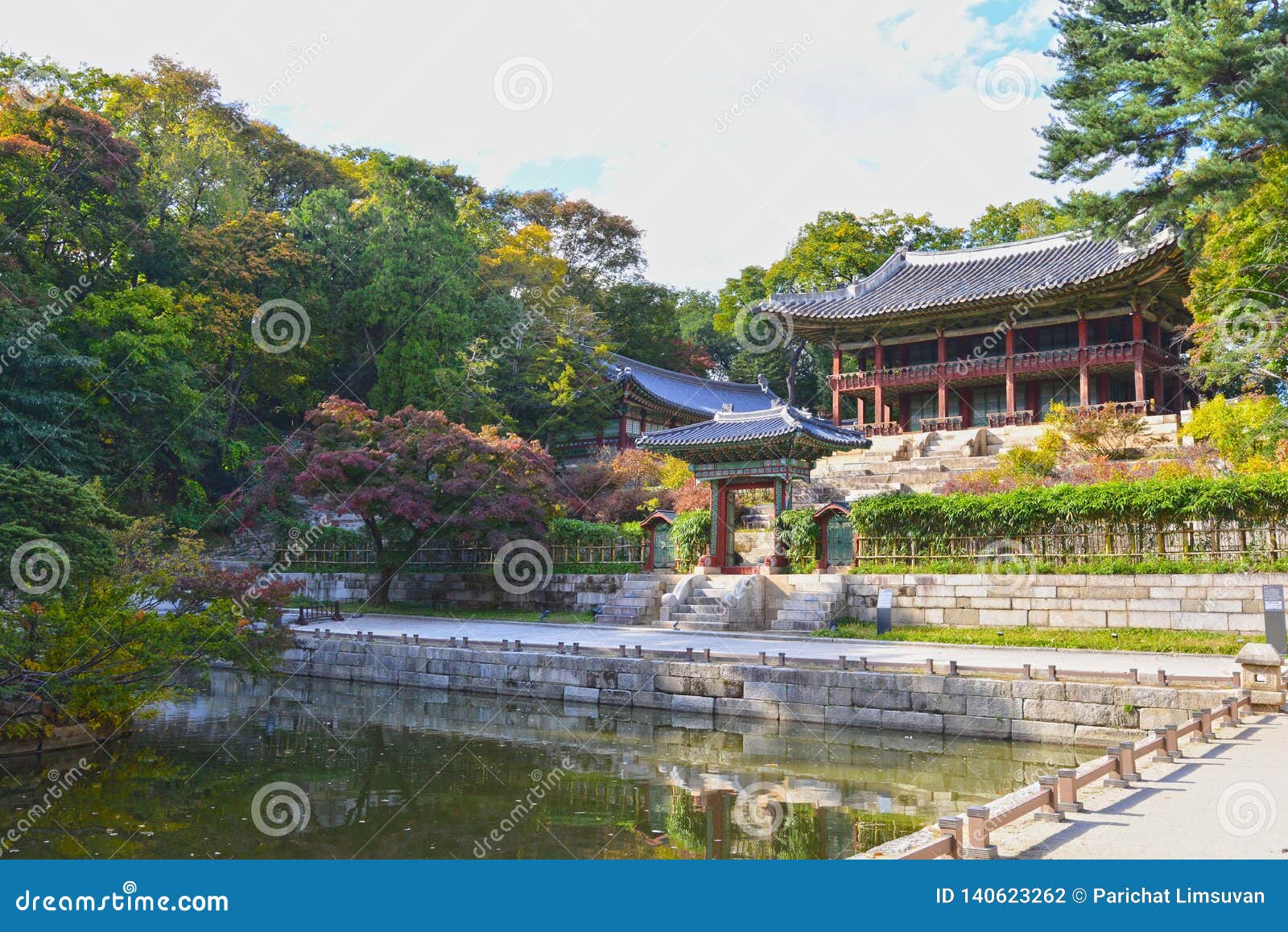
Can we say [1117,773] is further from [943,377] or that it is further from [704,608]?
[943,377]

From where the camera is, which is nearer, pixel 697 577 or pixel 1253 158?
pixel 1253 158

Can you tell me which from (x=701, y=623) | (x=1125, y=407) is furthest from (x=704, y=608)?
(x=1125, y=407)

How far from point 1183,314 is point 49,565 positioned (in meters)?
33.3

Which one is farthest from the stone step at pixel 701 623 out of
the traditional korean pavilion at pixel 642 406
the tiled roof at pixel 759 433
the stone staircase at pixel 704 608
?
the traditional korean pavilion at pixel 642 406

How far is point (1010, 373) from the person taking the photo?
31484 mm

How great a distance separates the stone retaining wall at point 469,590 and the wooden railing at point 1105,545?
6321mm

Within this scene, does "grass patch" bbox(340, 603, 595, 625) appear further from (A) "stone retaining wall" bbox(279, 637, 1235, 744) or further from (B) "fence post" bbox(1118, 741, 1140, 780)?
(B) "fence post" bbox(1118, 741, 1140, 780)

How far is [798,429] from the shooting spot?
71.0 feet

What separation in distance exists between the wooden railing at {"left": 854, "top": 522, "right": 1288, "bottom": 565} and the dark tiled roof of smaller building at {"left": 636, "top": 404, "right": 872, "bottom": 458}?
295 cm

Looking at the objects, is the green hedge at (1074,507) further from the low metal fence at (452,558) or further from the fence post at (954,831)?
the fence post at (954,831)

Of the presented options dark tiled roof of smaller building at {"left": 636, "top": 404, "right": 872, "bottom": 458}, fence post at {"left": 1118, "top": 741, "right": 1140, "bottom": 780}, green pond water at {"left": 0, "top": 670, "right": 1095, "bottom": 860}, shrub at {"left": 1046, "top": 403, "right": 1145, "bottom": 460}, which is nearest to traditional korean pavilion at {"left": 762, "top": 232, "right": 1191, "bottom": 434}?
shrub at {"left": 1046, "top": 403, "right": 1145, "bottom": 460}

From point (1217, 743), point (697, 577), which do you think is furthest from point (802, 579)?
point (1217, 743)

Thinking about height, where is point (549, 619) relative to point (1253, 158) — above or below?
below

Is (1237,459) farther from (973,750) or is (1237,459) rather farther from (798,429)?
(973,750)
